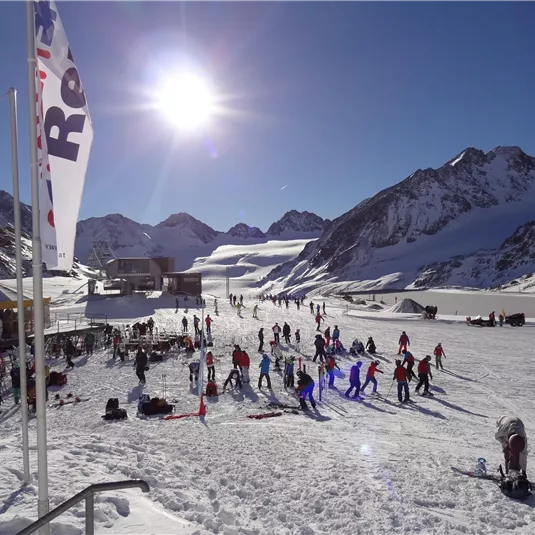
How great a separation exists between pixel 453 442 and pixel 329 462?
3.40 m

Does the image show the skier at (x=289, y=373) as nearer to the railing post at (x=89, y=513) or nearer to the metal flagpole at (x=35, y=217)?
the metal flagpole at (x=35, y=217)

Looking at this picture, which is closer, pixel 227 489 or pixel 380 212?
pixel 227 489

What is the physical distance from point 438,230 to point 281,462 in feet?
457

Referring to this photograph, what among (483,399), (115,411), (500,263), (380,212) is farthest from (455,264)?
(115,411)

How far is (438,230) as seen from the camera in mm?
135875

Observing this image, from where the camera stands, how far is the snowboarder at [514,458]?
6.92 m

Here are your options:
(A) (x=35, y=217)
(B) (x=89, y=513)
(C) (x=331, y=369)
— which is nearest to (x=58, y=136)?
(A) (x=35, y=217)

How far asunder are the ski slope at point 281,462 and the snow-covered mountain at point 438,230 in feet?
300

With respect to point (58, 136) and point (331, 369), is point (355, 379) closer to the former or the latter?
point (331, 369)

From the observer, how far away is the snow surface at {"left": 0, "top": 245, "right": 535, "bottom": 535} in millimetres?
5977

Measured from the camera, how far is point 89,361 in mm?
21328

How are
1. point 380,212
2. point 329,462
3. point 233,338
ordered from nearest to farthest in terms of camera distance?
1. point 329,462
2. point 233,338
3. point 380,212

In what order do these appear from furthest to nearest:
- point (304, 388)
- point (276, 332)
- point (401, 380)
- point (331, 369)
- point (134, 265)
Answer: point (134, 265)
point (276, 332)
point (331, 369)
point (401, 380)
point (304, 388)

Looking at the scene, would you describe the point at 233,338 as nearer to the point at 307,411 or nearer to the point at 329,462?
the point at 307,411
